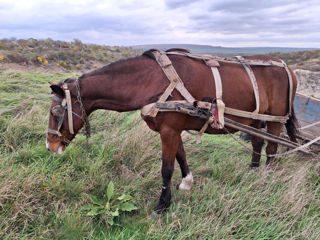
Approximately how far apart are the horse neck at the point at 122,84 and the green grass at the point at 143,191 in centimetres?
52

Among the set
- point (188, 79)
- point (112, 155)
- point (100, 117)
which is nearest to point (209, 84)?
point (188, 79)

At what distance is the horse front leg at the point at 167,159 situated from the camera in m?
2.48

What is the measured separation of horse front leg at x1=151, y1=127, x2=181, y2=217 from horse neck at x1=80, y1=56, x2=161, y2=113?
0.43 m

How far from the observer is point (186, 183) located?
122 inches

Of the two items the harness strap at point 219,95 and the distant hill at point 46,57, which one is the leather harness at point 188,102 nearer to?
the harness strap at point 219,95

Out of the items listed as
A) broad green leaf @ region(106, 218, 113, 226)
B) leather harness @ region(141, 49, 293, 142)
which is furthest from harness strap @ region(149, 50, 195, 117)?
broad green leaf @ region(106, 218, 113, 226)

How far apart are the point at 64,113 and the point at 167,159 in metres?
1.23

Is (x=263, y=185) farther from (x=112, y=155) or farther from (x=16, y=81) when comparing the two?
(x=16, y=81)

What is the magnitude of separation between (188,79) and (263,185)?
177 cm

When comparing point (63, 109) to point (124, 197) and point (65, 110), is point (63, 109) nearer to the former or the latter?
point (65, 110)

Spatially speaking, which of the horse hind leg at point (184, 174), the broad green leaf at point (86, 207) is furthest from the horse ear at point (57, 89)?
the horse hind leg at point (184, 174)

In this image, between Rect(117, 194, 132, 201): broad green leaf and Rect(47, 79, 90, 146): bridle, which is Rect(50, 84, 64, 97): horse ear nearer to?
Rect(47, 79, 90, 146): bridle

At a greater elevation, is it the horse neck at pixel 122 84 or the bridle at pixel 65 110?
the horse neck at pixel 122 84

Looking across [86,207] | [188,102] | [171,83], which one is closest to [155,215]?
[86,207]
